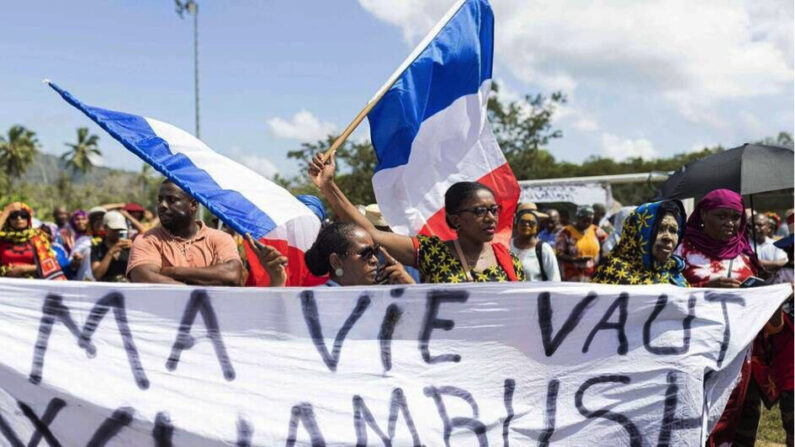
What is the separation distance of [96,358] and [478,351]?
1448mm

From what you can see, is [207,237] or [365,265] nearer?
[365,265]

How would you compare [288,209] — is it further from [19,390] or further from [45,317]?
[19,390]

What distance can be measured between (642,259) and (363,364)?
4.63 ft

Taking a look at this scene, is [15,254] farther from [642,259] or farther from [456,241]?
[642,259]

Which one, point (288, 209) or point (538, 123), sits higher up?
point (538, 123)

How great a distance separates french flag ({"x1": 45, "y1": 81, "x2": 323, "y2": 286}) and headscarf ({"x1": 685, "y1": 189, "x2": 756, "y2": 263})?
1.99 metres

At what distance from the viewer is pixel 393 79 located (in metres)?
3.68

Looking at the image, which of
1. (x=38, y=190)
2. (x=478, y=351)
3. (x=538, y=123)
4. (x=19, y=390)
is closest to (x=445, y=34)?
(x=478, y=351)

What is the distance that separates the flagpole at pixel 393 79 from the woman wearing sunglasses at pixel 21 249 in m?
4.21

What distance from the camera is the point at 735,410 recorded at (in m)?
3.46

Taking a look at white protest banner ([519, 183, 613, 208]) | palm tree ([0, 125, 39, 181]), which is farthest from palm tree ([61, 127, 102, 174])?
white protest banner ([519, 183, 613, 208])

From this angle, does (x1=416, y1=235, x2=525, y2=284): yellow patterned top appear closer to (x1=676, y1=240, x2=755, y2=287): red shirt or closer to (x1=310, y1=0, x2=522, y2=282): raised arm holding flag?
(x1=310, y1=0, x2=522, y2=282): raised arm holding flag

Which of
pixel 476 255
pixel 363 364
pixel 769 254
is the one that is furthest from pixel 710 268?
pixel 769 254

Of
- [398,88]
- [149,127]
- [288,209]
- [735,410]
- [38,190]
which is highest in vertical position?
[38,190]
